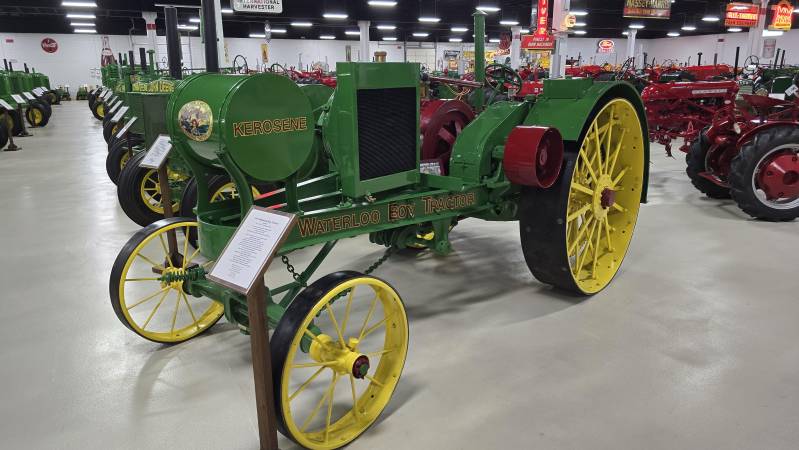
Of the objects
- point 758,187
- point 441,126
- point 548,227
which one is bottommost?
point 758,187

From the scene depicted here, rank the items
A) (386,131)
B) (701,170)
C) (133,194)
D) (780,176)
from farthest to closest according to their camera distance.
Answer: (701,170), (780,176), (133,194), (386,131)

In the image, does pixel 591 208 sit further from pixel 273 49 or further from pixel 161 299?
pixel 273 49

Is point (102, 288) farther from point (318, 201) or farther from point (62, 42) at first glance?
point (62, 42)

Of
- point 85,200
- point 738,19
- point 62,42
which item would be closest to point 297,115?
point 85,200

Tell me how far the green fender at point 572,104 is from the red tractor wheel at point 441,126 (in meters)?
0.48

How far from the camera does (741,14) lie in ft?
52.2

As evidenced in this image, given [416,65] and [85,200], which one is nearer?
[416,65]

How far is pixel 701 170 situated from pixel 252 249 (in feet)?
17.8

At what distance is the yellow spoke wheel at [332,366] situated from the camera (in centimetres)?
194

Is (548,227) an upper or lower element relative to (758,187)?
upper

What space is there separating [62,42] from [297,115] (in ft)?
101

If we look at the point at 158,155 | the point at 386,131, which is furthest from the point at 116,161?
the point at 386,131

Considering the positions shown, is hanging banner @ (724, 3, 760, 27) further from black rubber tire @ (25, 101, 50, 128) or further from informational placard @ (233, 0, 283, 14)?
black rubber tire @ (25, 101, 50, 128)

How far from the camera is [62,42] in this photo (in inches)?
1084
